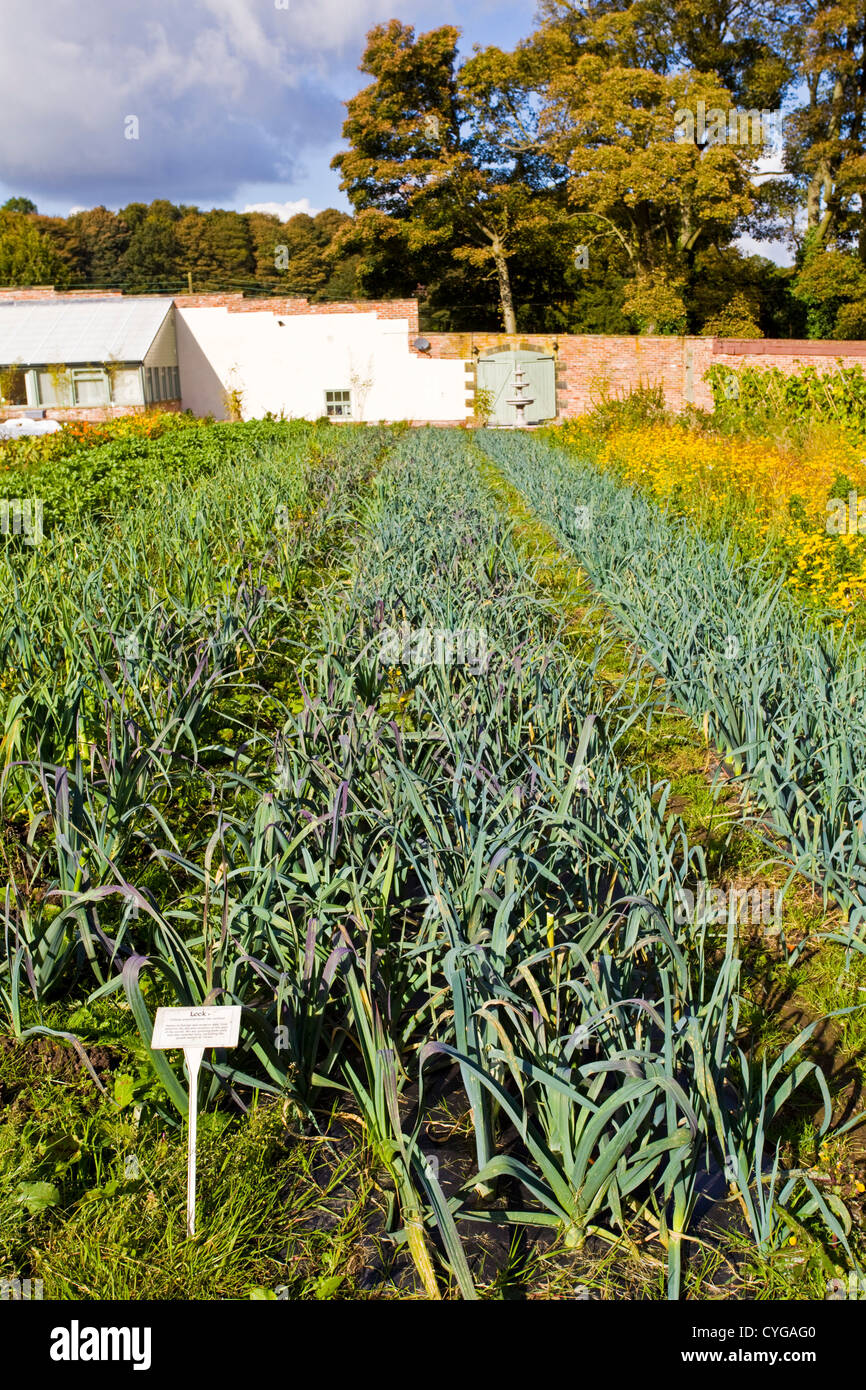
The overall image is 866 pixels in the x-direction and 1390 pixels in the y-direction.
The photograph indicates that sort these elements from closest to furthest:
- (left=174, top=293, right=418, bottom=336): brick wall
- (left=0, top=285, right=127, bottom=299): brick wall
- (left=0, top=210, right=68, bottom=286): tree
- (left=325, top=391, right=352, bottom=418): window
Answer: (left=174, top=293, right=418, bottom=336): brick wall → (left=325, top=391, right=352, bottom=418): window → (left=0, top=285, right=127, bottom=299): brick wall → (left=0, top=210, right=68, bottom=286): tree

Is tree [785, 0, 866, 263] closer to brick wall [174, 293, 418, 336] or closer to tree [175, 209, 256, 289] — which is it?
brick wall [174, 293, 418, 336]

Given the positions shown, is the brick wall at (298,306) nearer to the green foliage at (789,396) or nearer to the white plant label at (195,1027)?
the green foliage at (789,396)

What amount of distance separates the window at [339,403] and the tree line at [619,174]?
3078 millimetres

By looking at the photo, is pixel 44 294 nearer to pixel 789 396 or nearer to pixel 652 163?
pixel 652 163

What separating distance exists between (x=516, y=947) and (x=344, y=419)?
22780mm

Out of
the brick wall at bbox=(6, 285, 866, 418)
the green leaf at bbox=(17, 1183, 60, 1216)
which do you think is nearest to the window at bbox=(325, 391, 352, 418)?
the brick wall at bbox=(6, 285, 866, 418)

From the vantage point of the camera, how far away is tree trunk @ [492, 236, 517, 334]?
25969mm

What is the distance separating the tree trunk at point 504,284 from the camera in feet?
85.2

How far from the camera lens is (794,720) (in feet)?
8.27

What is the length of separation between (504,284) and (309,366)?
635 cm

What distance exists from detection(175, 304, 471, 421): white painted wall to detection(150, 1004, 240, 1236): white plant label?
22.6 metres

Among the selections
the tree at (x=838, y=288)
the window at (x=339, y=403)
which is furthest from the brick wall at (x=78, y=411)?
the tree at (x=838, y=288)

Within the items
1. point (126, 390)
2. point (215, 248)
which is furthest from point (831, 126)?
point (215, 248)
